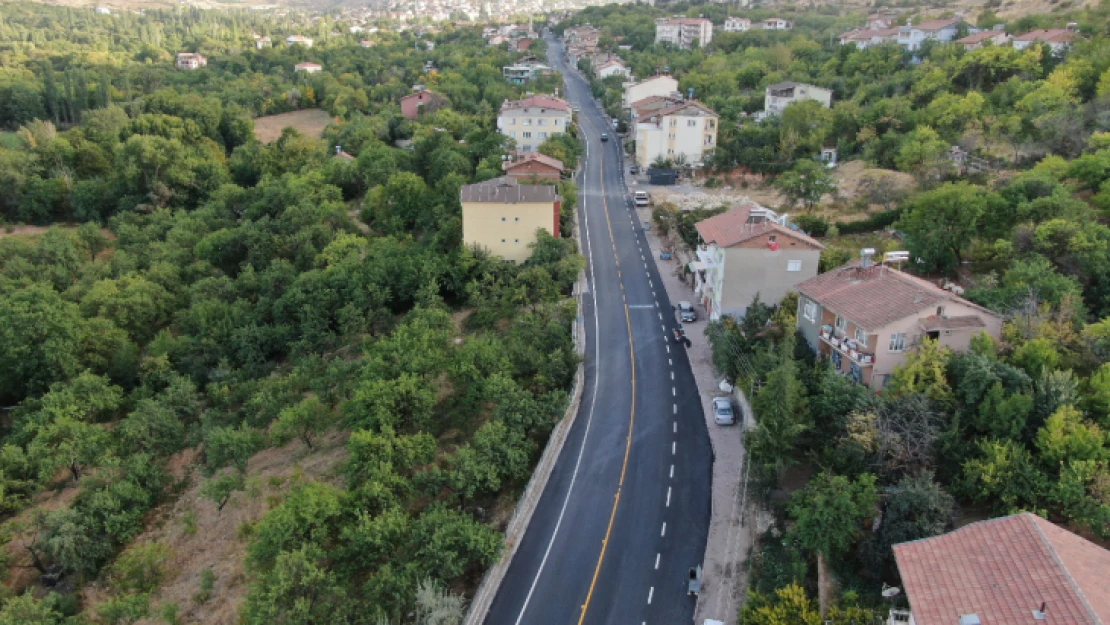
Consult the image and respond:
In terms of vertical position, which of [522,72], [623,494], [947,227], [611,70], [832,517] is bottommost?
[623,494]

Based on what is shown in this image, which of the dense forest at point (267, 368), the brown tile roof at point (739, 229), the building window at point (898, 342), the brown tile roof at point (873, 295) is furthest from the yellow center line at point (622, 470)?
the building window at point (898, 342)

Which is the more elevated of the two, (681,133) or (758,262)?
(681,133)

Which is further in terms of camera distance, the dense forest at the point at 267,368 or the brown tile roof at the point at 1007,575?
the dense forest at the point at 267,368

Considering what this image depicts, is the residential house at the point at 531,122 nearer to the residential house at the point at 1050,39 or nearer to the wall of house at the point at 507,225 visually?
the wall of house at the point at 507,225

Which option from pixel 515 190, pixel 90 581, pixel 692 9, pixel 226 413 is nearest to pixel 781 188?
pixel 515 190

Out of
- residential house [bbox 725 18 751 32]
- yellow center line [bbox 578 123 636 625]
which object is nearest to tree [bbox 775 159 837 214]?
yellow center line [bbox 578 123 636 625]

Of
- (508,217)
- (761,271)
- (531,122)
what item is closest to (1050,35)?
(531,122)

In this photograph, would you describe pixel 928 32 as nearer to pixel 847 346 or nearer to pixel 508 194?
pixel 508 194
